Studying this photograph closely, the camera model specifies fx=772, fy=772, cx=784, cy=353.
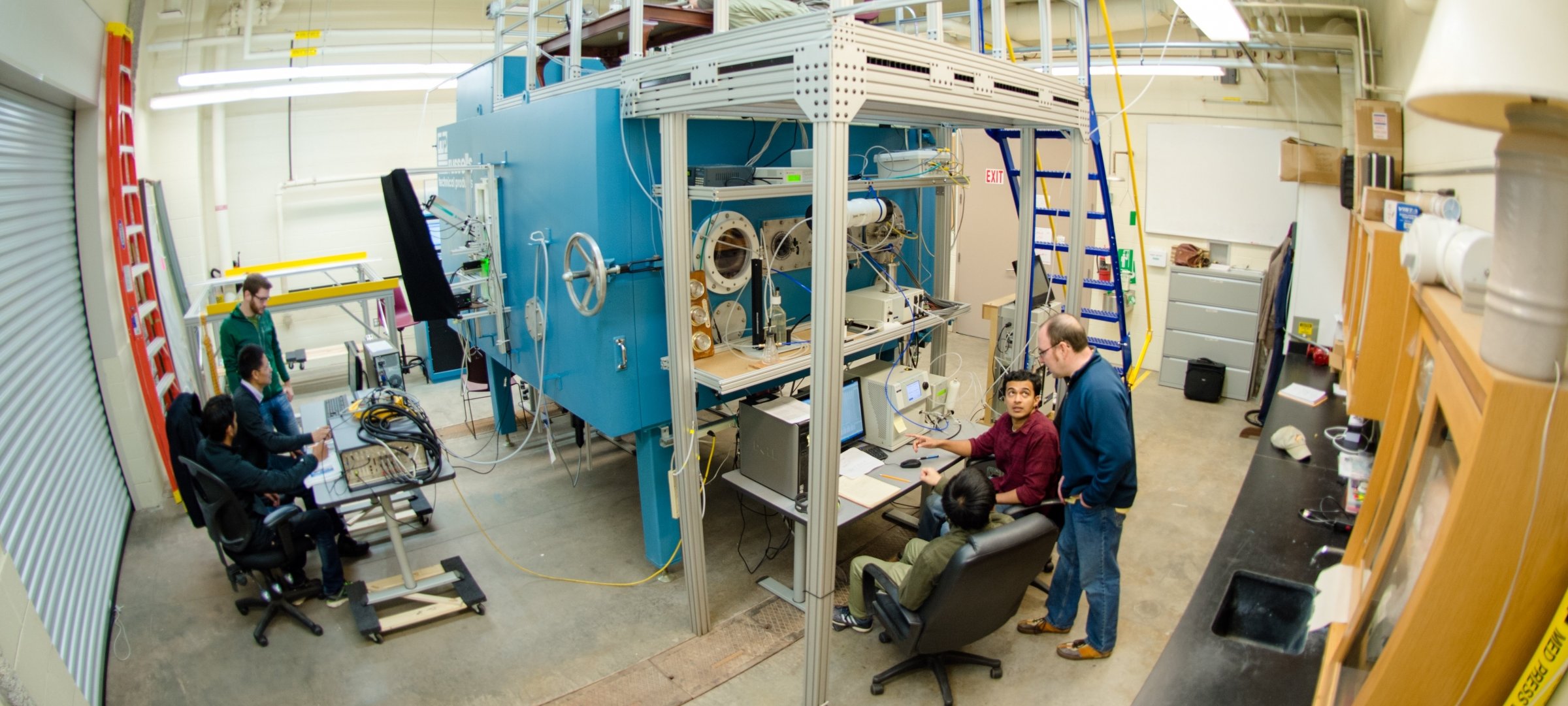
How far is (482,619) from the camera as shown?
394 centimetres

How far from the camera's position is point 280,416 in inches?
187

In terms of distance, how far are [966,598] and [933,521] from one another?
0.97m

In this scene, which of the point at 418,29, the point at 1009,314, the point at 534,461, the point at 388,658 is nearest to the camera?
the point at 388,658

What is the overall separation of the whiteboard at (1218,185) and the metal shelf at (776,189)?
4.08 metres

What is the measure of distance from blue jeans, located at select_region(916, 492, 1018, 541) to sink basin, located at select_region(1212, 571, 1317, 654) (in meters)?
1.48

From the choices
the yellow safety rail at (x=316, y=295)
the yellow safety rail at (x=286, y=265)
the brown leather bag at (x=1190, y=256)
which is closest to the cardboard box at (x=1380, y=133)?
the brown leather bag at (x=1190, y=256)

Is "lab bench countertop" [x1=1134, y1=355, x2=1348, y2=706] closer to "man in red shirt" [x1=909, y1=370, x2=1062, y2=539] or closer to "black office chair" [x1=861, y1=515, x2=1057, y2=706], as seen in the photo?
"black office chair" [x1=861, y1=515, x2=1057, y2=706]

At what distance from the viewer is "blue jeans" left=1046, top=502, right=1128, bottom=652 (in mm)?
3328

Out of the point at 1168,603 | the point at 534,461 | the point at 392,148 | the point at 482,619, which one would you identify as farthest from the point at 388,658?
the point at 392,148

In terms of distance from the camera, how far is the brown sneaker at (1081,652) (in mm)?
3523

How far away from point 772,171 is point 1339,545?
272 cm

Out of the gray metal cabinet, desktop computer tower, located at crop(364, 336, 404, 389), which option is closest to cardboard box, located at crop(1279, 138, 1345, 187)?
the gray metal cabinet

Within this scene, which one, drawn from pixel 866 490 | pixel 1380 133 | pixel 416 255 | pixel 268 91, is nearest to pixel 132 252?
pixel 268 91

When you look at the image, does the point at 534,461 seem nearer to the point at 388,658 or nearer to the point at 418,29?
the point at 388,658
